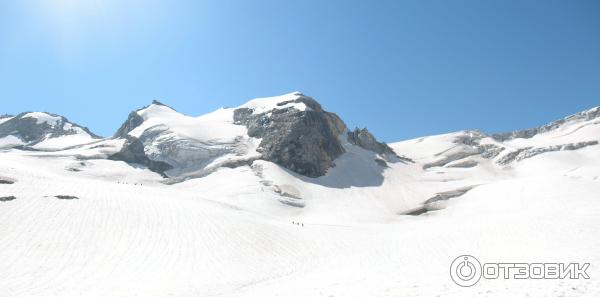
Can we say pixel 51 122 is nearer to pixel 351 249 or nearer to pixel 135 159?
pixel 135 159

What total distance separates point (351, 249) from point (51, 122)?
368ft

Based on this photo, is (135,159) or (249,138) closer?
(135,159)

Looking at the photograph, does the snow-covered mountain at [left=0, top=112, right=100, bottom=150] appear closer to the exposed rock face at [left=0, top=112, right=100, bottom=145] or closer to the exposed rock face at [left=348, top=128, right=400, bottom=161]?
the exposed rock face at [left=0, top=112, right=100, bottom=145]

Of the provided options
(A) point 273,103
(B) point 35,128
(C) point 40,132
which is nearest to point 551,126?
(A) point 273,103

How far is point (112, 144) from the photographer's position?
240 ft

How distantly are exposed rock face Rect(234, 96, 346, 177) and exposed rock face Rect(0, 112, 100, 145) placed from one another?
177 feet

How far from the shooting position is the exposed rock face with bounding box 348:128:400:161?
81.1m

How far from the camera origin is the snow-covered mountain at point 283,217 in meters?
16.3

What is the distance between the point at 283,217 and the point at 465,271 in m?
24.5

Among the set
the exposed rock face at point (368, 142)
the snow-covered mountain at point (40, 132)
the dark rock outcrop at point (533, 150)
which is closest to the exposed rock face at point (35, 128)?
the snow-covered mountain at point (40, 132)

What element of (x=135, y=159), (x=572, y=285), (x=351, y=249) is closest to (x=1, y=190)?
(x=351, y=249)

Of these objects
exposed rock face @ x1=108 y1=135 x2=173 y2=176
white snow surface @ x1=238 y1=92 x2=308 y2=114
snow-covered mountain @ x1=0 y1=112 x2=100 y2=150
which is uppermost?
white snow surface @ x1=238 y1=92 x2=308 y2=114

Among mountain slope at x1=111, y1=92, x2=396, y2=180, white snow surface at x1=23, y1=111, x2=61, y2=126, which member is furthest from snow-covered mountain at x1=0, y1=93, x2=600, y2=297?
white snow surface at x1=23, y1=111, x2=61, y2=126

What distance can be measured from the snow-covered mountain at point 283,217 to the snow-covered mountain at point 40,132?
36914 millimetres
